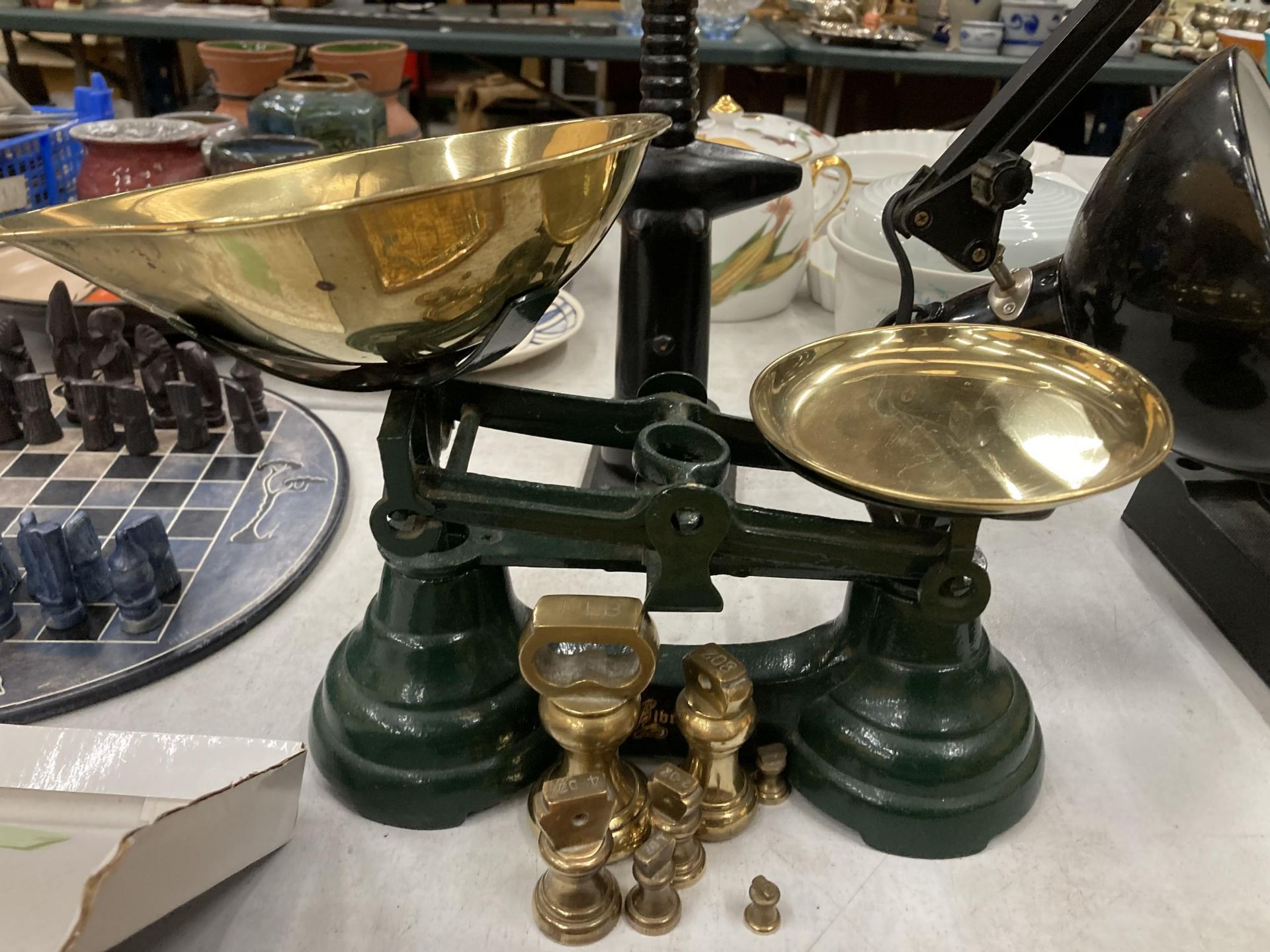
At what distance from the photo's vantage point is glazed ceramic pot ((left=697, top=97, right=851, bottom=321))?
1.03 m

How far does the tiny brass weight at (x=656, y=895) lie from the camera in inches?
18.2

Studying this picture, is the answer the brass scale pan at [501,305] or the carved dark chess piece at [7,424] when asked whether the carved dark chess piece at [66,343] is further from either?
the brass scale pan at [501,305]

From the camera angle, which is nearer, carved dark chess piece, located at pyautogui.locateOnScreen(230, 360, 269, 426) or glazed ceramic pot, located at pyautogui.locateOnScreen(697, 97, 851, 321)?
carved dark chess piece, located at pyautogui.locateOnScreen(230, 360, 269, 426)

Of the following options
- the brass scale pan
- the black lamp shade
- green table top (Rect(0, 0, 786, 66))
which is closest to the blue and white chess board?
the brass scale pan

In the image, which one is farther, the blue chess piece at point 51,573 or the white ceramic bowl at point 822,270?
the white ceramic bowl at point 822,270

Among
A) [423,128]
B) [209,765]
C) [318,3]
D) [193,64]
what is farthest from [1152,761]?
[193,64]

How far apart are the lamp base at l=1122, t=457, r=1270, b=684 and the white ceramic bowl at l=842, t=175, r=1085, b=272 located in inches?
8.7

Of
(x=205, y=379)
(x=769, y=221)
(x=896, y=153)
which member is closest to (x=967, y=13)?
(x=896, y=153)

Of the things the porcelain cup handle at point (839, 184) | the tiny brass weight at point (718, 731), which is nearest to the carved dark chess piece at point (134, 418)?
the tiny brass weight at point (718, 731)

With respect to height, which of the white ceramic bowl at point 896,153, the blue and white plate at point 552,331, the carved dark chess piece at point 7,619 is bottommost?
the carved dark chess piece at point 7,619

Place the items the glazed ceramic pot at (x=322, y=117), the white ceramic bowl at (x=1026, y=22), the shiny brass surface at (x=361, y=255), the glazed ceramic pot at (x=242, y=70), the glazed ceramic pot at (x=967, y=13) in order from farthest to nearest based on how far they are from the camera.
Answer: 1. the glazed ceramic pot at (x=967, y=13)
2. the white ceramic bowl at (x=1026, y=22)
3. the glazed ceramic pot at (x=242, y=70)
4. the glazed ceramic pot at (x=322, y=117)
5. the shiny brass surface at (x=361, y=255)

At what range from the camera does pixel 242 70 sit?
182cm

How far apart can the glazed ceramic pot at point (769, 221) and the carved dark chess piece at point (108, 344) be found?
58cm

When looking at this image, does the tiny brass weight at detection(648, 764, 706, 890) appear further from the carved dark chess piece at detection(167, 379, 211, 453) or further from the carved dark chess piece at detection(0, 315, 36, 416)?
the carved dark chess piece at detection(0, 315, 36, 416)
